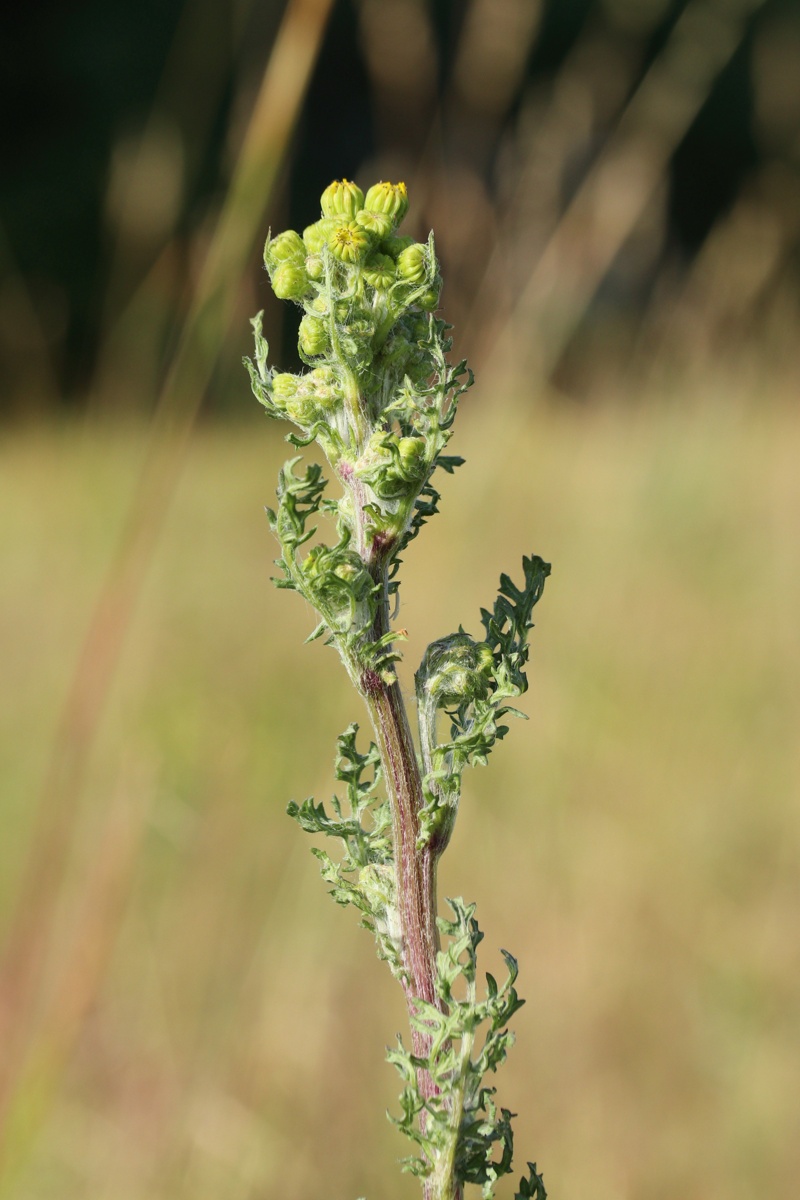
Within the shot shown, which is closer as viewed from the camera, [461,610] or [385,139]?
[461,610]

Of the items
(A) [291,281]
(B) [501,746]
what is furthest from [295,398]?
(B) [501,746]

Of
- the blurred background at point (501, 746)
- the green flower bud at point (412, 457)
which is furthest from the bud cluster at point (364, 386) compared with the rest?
the blurred background at point (501, 746)

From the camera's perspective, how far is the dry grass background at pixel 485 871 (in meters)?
2.97

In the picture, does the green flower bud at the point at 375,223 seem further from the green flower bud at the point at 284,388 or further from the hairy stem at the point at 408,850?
the hairy stem at the point at 408,850

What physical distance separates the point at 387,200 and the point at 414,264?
9 cm

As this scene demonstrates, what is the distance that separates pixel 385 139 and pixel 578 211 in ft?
8.49

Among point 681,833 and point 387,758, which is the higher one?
point 681,833

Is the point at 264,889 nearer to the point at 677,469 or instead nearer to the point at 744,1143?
the point at 744,1143

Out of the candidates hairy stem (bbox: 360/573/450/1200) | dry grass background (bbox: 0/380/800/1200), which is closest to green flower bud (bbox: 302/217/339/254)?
hairy stem (bbox: 360/573/450/1200)

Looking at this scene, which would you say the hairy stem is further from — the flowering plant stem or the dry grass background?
the dry grass background

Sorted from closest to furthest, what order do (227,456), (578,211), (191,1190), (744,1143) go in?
(191,1190), (744,1143), (578,211), (227,456)

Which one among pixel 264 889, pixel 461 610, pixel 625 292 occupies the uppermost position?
pixel 625 292

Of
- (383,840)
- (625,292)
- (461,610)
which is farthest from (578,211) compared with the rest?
(625,292)

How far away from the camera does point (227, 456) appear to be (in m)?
9.91
